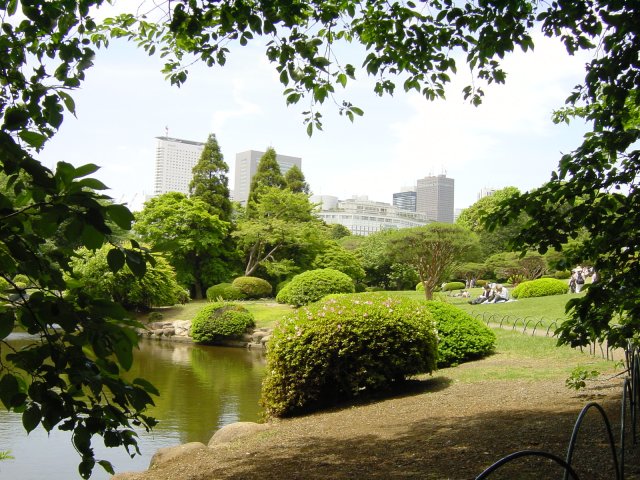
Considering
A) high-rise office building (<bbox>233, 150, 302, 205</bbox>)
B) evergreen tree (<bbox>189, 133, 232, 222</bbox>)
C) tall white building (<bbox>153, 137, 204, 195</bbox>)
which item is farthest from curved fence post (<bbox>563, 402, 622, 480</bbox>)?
high-rise office building (<bbox>233, 150, 302, 205</bbox>)

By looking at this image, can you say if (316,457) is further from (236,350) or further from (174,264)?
(174,264)

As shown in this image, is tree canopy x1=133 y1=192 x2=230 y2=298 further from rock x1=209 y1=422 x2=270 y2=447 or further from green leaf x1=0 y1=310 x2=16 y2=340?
green leaf x1=0 y1=310 x2=16 y2=340

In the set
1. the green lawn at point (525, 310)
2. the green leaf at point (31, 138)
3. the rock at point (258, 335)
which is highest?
the green leaf at point (31, 138)

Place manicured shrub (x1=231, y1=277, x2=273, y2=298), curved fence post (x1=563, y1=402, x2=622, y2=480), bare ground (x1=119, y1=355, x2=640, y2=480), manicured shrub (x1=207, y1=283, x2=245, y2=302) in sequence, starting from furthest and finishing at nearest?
manicured shrub (x1=231, y1=277, x2=273, y2=298) < manicured shrub (x1=207, y1=283, x2=245, y2=302) < bare ground (x1=119, y1=355, x2=640, y2=480) < curved fence post (x1=563, y1=402, x2=622, y2=480)

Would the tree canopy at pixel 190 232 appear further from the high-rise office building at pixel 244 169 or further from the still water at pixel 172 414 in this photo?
the high-rise office building at pixel 244 169

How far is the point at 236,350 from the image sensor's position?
1895 cm

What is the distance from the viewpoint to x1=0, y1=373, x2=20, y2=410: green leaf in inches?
65.7

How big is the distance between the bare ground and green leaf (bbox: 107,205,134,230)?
346 cm

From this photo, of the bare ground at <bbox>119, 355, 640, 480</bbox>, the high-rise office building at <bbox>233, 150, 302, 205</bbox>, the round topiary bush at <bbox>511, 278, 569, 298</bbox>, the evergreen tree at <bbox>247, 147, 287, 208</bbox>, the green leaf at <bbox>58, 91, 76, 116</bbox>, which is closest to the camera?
the green leaf at <bbox>58, 91, 76, 116</bbox>

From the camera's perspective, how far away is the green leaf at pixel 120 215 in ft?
5.06

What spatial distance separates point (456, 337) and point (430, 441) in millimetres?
5629

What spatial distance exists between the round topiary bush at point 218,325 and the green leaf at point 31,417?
61.1 feet

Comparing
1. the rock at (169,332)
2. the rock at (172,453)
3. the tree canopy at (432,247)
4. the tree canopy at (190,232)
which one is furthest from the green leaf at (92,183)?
the tree canopy at (190,232)

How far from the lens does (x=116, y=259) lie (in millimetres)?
1631
